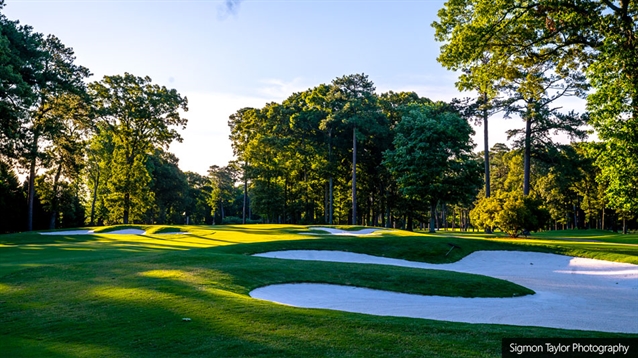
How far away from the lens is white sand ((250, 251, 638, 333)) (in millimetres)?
9875

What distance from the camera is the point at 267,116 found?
58.7 meters

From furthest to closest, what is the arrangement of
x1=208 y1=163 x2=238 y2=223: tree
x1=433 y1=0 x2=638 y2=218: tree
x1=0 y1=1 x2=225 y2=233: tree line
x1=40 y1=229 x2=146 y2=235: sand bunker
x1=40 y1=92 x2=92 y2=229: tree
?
x1=208 y1=163 x2=238 y2=223: tree → x1=40 y1=92 x2=92 y2=229: tree → x1=40 y1=229 x2=146 y2=235: sand bunker → x1=0 y1=1 x2=225 y2=233: tree line → x1=433 y1=0 x2=638 y2=218: tree

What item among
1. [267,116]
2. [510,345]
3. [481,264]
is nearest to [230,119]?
[267,116]

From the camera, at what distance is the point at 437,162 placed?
40344 millimetres

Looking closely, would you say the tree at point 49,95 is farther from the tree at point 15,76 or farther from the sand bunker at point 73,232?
the sand bunker at point 73,232

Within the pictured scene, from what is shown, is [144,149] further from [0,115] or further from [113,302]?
[113,302]

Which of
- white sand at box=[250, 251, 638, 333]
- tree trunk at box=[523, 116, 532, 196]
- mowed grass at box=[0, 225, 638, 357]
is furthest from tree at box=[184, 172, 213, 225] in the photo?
white sand at box=[250, 251, 638, 333]

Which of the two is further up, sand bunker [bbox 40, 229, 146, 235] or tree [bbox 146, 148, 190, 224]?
tree [bbox 146, 148, 190, 224]

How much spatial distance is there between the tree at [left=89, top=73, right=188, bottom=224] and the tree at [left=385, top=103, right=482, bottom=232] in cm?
2690

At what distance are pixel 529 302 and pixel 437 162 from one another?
29.0 meters

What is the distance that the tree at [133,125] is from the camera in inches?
1921

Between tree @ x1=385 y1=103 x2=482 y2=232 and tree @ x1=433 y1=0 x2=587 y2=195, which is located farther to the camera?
tree @ x1=385 y1=103 x2=482 y2=232

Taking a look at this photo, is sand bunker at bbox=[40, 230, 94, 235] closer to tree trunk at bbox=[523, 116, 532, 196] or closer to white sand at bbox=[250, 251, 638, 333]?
white sand at bbox=[250, 251, 638, 333]

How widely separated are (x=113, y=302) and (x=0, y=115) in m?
22.9
